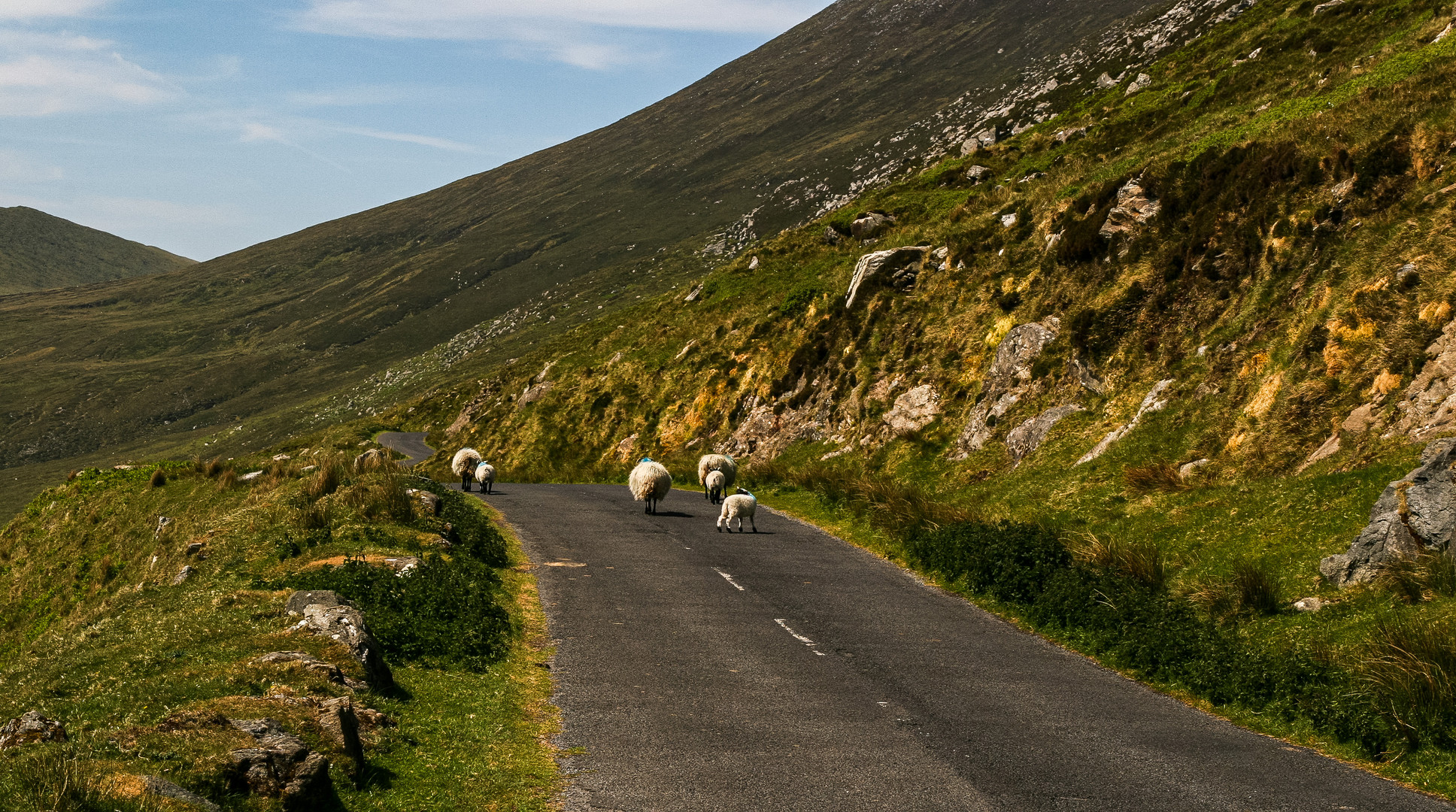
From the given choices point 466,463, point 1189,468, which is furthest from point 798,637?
point 466,463

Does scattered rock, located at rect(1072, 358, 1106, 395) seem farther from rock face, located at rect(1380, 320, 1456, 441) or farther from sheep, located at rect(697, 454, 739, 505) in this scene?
sheep, located at rect(697, 454, 739, 505)

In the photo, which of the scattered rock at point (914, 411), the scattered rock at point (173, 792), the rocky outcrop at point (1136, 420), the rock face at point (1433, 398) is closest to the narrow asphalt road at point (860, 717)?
the scattered rock at point (173, 792)

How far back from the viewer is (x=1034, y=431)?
28.2 m

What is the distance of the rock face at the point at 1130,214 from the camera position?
3206cm

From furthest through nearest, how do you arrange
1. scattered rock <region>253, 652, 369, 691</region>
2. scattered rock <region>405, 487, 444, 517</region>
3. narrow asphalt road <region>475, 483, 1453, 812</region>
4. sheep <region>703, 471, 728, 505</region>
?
sheep <region>703, 471, 728, 505</region> → scattered rock <region>405, 487, 444, 517</region> → scattered rock <region>253, 652, 369, 691</region> → narrow asphalt road <region>475, 483, 1453, 812</region>

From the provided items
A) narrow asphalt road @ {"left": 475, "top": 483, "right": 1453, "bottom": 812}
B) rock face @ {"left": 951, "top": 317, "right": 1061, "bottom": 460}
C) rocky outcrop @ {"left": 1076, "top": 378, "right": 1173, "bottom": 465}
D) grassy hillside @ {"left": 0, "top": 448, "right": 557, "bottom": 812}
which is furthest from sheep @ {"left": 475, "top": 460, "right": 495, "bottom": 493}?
rocky outcrop @ {"left": 1076, "top": 378, "right": 1173, "bottom": 465}

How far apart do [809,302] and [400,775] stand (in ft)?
144

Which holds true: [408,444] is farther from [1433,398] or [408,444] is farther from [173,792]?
[173,792]

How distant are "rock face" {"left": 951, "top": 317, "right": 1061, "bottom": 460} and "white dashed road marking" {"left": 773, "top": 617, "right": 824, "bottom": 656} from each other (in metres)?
15.4

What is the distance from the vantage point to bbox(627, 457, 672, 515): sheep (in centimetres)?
3094

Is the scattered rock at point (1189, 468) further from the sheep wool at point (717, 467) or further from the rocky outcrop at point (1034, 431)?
the sheep wool at point (717, 467)

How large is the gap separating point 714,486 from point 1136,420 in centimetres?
1463

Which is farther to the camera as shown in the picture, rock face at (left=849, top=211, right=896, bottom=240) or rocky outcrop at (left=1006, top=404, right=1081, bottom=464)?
rock face at (left=849, top=211, right=896, bottom=240)

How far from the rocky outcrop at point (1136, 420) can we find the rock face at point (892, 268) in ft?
60.7
